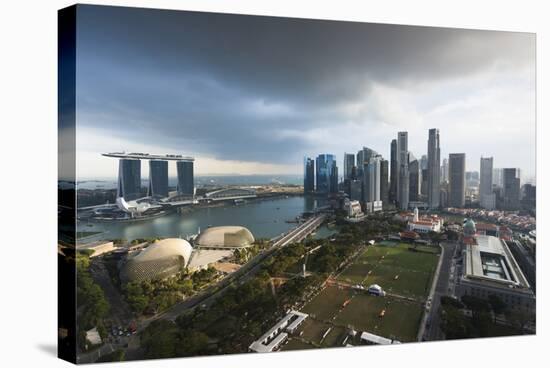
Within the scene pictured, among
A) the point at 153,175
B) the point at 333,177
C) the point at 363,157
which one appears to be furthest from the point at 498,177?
the point at 153,175

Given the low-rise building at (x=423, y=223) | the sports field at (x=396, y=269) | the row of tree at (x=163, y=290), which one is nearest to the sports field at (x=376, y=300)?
the sports field at (x=396, y=269)

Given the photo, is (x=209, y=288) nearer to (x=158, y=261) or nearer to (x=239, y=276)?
(x=239, y=276)

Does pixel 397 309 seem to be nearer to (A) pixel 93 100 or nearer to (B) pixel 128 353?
(B) pixel 128 353

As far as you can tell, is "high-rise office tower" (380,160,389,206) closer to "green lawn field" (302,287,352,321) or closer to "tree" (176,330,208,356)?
"green lawn field" (302,287,352,321)

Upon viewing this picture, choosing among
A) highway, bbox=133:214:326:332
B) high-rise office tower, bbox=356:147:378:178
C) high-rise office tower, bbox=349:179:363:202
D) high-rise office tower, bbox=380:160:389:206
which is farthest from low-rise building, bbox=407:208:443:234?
highway, bbox=133:214:326:332

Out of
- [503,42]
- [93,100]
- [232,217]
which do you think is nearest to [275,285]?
[232,217]
